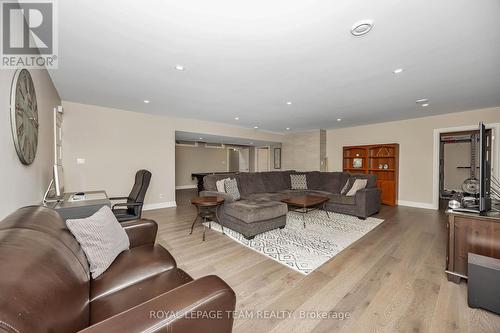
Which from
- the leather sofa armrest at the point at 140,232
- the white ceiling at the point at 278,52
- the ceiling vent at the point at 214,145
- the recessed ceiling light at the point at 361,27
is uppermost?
the white ceiling at the point at 278,52

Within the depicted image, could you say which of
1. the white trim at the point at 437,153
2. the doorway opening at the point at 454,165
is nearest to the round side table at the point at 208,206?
the white trim at the point at 437,153

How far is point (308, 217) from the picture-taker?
165 inches

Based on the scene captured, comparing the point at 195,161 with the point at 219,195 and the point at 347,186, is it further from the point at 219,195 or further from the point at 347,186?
the point at 347,186

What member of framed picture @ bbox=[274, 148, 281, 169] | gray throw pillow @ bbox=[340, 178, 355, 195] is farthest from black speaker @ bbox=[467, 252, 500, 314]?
framed picture @ bbox=[274, 148, 281, 169]

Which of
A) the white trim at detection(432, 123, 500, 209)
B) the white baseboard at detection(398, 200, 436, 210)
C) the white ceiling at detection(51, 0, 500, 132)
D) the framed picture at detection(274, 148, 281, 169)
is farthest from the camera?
the framed picture at detection(274, 148, 281, 169)

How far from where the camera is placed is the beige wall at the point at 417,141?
15.1ft

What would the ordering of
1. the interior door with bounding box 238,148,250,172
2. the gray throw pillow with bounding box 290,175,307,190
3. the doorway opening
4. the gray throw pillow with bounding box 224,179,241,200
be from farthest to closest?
the interior door with bounding box 238,148,250,172, the doorway opening, the gray throw pillow with bounding box 290,175,307,190, the gray throw pillow with bounding box 224,179,241,200

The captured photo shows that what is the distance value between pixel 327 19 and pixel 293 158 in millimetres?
6359

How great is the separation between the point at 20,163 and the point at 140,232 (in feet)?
3.79

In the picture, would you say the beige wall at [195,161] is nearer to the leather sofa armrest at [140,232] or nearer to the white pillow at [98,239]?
the leather sofa armrest at [140,232]

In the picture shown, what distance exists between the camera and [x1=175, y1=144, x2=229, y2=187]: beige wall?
29.8 feet

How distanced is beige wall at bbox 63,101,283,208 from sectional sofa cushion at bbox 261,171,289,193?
8.14ft

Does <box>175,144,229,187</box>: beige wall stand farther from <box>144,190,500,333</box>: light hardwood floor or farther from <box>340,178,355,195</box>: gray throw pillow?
<box>340,178,355,195</box>: gray throw pillow

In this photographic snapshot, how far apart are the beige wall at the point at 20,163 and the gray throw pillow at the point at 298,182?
504 centimetres
